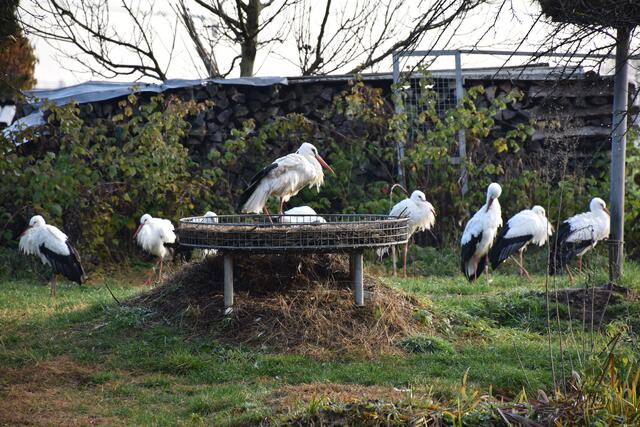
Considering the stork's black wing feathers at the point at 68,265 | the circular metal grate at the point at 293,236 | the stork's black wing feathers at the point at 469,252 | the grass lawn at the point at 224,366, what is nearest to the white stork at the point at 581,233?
the stork's black wing feathers at the point at 469,252

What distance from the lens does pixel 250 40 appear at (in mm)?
16109

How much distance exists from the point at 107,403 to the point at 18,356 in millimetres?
1240

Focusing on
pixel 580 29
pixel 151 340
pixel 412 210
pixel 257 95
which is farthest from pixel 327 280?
pixel 257 95

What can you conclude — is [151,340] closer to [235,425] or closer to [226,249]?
[226,249]

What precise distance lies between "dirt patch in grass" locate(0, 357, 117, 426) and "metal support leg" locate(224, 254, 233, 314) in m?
1.19

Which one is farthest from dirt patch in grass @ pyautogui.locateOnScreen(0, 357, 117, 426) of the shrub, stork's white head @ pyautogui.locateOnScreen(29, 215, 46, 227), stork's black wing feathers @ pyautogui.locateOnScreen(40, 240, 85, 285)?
stork's white head @ pyautogui.locateOnScreen(29, 215, 46, 227)

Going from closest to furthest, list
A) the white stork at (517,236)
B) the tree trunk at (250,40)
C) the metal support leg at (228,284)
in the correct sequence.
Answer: the metal support leg at (228,284) → the white stork at (517,236) → the tree trunk at (250,40)

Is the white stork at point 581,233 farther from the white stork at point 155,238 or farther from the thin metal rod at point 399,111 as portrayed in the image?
the white stork at point 155,238

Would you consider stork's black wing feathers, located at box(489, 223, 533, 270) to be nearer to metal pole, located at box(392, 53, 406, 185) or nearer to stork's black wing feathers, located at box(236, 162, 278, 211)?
metal pole, located at box(392, 53, 406, 185)

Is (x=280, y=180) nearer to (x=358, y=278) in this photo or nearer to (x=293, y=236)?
(x=358, y=278)

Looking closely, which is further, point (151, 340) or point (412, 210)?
point (412, 210)

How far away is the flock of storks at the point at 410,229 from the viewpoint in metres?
8.52

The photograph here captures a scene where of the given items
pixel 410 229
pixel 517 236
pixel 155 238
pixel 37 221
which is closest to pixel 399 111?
pixel 410 229

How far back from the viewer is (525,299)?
24.1ft
